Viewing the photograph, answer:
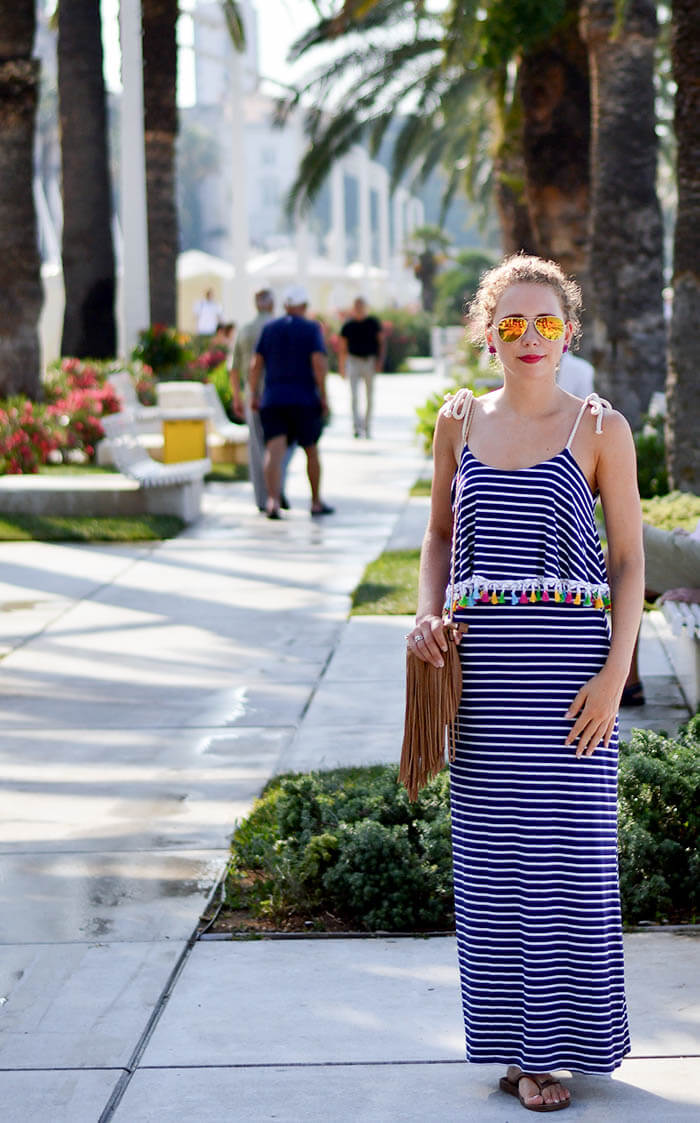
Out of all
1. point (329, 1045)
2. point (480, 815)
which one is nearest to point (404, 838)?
point (329, 1045)

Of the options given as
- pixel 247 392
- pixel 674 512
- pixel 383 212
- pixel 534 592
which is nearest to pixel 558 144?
pixel 247 392

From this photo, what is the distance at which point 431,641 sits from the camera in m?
3.48

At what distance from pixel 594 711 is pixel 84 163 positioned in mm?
17948

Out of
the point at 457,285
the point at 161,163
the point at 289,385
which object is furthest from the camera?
the point at 457,285

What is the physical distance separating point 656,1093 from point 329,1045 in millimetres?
745

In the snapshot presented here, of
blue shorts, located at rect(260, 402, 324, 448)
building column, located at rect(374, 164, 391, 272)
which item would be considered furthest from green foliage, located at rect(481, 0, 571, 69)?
building column, located at rect(374, 164, 391, 272)

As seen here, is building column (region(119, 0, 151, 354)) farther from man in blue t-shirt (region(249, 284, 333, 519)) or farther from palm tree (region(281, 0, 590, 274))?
man in blue t-shirt (region(249, 284, 333, 519))

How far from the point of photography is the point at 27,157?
16.0 m

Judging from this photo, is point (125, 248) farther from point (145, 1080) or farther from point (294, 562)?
point (145, 1080)

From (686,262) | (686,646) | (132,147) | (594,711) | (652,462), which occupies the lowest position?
(686,646)

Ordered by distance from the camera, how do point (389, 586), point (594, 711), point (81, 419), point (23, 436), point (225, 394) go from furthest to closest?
point (225, 394) → point (81, 419) → point (23, 436) → point (389, 586) → point (594, 711)

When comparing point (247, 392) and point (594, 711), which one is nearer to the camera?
point (594, 711)

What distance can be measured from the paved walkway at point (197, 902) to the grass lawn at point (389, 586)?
0.59 feet

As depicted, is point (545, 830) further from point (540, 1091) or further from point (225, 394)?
point (225, 394)
